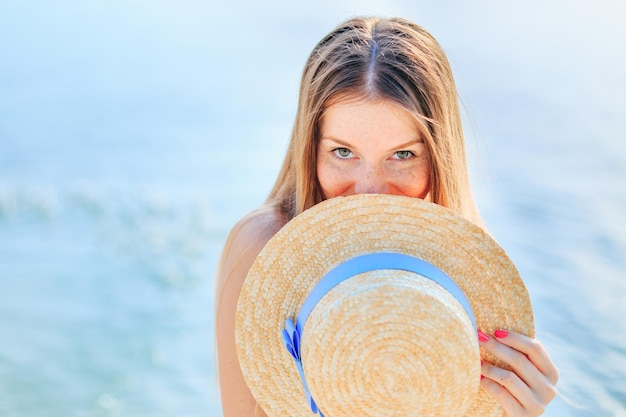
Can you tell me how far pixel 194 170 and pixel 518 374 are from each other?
5516 millimetres

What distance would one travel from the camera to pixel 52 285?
17.4 feet

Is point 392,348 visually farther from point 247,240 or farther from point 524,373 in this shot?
point 247,240

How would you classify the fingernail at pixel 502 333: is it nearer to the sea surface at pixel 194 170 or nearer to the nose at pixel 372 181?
the nose at pixel 372 181

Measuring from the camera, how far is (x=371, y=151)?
2176 millimetres

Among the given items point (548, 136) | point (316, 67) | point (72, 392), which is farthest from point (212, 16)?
point (316, 67)

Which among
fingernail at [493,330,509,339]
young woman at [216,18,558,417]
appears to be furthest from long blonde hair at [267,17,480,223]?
fingernail at [493,330,509,339]

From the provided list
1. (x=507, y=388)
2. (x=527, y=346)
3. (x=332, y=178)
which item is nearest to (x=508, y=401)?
(x=507, y=388)

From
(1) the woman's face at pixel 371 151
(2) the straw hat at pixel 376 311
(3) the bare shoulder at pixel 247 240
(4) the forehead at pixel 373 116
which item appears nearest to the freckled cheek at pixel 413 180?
(1) the woman's face at pixel 371 151

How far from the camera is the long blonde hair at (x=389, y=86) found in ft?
7.22

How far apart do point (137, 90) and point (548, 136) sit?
4.76 m

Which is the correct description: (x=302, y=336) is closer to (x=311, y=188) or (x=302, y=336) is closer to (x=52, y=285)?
(x=311, y=188)

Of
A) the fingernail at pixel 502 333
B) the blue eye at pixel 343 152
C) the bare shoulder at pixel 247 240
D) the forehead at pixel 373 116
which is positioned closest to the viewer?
the fingernail at pixel 502 333

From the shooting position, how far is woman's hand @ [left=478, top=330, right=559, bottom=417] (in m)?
1.88

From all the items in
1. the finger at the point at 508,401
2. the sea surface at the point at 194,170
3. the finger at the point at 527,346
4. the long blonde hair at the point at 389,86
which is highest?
the sea surface at the point at 194,170
